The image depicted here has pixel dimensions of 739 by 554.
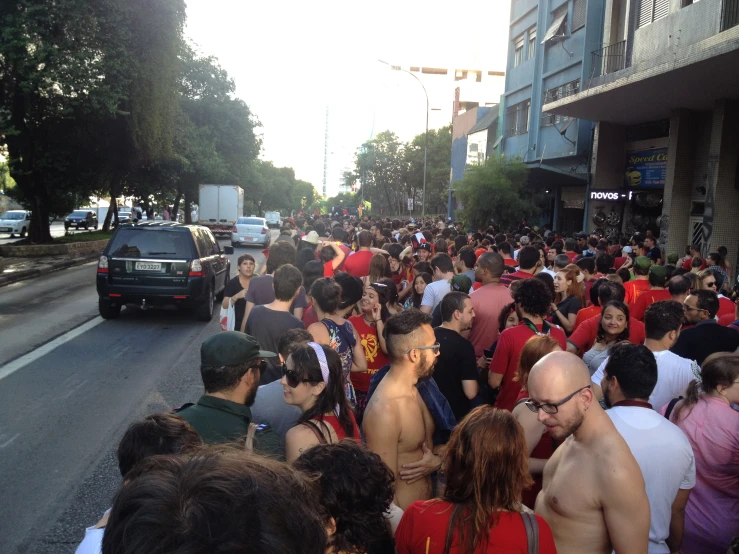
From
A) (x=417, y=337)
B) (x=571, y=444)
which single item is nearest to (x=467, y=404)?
(x=417, y=337)

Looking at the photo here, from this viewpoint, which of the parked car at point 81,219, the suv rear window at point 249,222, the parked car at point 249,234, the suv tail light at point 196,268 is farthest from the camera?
the parked car at point 81,219

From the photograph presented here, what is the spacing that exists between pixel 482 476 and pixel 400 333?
4.74ft

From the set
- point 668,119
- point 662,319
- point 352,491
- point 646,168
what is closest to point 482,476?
point 352,491

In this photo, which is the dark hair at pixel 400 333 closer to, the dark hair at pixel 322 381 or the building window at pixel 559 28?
the dark hair at pixel 322 381

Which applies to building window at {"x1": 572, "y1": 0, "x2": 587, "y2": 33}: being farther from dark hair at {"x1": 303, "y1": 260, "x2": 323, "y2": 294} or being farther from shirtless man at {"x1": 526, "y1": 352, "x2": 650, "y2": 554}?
shirtless man at {"x1": 526, "y1": 352, "x2": 650, "y2": 554}

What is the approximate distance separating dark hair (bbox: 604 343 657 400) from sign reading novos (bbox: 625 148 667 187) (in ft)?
65.7

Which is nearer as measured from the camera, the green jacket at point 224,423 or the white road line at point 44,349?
the green jacket at point 224,423

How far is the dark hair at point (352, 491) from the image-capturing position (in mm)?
2316

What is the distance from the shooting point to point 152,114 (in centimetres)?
2580

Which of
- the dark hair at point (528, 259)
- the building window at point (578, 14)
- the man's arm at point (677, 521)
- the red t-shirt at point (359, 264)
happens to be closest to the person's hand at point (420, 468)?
the man's arm at point (677, 521)

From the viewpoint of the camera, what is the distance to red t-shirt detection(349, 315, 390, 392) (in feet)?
18.7

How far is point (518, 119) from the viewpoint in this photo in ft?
115

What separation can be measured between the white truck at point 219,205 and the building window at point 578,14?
2354 centimetres

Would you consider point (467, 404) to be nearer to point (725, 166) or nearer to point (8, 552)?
point (8, 552)
